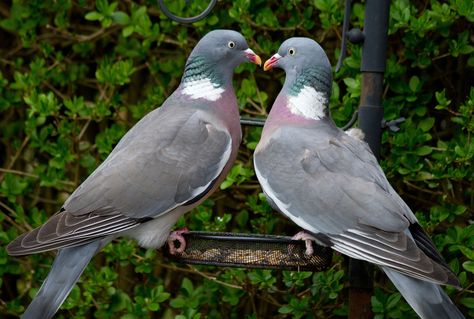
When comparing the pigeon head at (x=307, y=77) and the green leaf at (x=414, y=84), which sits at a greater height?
the pigeon head at (x=307, y=77)

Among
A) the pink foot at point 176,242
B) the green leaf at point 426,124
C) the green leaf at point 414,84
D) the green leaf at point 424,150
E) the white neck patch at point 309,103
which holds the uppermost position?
the white neck patch at point 309,103

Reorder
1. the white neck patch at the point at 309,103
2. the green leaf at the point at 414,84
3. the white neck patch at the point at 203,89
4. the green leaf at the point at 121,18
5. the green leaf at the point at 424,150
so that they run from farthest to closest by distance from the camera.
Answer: the green leaf at the point at 121,18, the green leaf at the point at 414,84, the green leaf at the point at 424,150, the white neck patch at the point at 203,89, the white neck patch at the point at 309,103

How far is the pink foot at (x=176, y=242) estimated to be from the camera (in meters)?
3.11

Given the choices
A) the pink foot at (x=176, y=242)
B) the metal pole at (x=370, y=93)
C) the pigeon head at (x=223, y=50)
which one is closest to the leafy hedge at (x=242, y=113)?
the metal pole at (x=370, y=93)

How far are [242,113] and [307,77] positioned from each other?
106 centimetres

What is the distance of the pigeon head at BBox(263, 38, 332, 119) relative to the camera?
320 cm

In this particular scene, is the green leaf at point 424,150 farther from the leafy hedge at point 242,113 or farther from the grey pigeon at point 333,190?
the grey pigeon at point 333,190

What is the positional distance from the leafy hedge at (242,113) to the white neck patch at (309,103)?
56 centimetres

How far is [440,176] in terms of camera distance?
3.64 meters

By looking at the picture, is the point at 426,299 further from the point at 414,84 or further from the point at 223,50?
the point at 414,84

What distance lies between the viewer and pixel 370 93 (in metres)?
3.21

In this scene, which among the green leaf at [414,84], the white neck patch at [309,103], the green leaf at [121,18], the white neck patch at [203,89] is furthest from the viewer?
the green leaf at [121,18]

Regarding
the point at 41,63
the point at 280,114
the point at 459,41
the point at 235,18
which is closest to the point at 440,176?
the point at 459,41

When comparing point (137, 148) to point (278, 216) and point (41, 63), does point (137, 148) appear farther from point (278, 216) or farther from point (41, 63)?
point (41, 63)
